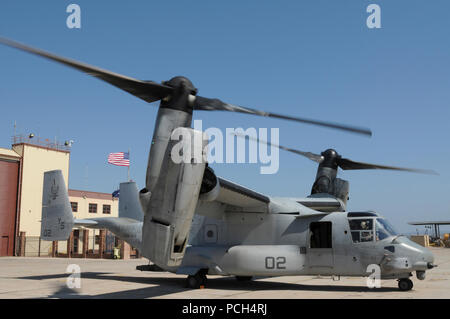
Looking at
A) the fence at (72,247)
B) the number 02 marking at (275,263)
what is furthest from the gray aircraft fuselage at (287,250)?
the fence at (72,247)

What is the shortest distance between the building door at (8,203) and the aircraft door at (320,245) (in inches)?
1372

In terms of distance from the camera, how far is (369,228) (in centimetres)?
1294

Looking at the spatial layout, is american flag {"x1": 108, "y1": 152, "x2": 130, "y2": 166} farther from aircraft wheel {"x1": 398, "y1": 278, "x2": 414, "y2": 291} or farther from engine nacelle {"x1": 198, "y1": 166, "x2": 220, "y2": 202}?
aircraft wheel {"x1": 398, "y1": 278, "x2": 414, "y2": 291}

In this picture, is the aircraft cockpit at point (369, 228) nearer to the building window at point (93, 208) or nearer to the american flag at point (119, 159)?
the american flag at point (119, 159)

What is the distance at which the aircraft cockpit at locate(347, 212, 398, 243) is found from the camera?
42.0 feet

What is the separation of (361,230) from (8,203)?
120 feet

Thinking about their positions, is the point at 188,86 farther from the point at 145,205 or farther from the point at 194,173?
the point at 145,205

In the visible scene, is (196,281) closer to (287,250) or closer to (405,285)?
(287,250)

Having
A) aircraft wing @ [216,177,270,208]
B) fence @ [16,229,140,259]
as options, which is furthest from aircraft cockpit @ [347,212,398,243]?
fence @ [16,229,140,259]

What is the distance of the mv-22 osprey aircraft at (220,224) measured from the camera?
359 inches

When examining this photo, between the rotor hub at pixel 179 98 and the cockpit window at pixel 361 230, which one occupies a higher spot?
the rotor hub at pixel 179 98

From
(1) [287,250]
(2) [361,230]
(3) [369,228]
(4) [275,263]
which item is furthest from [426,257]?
(4) [275,263]
